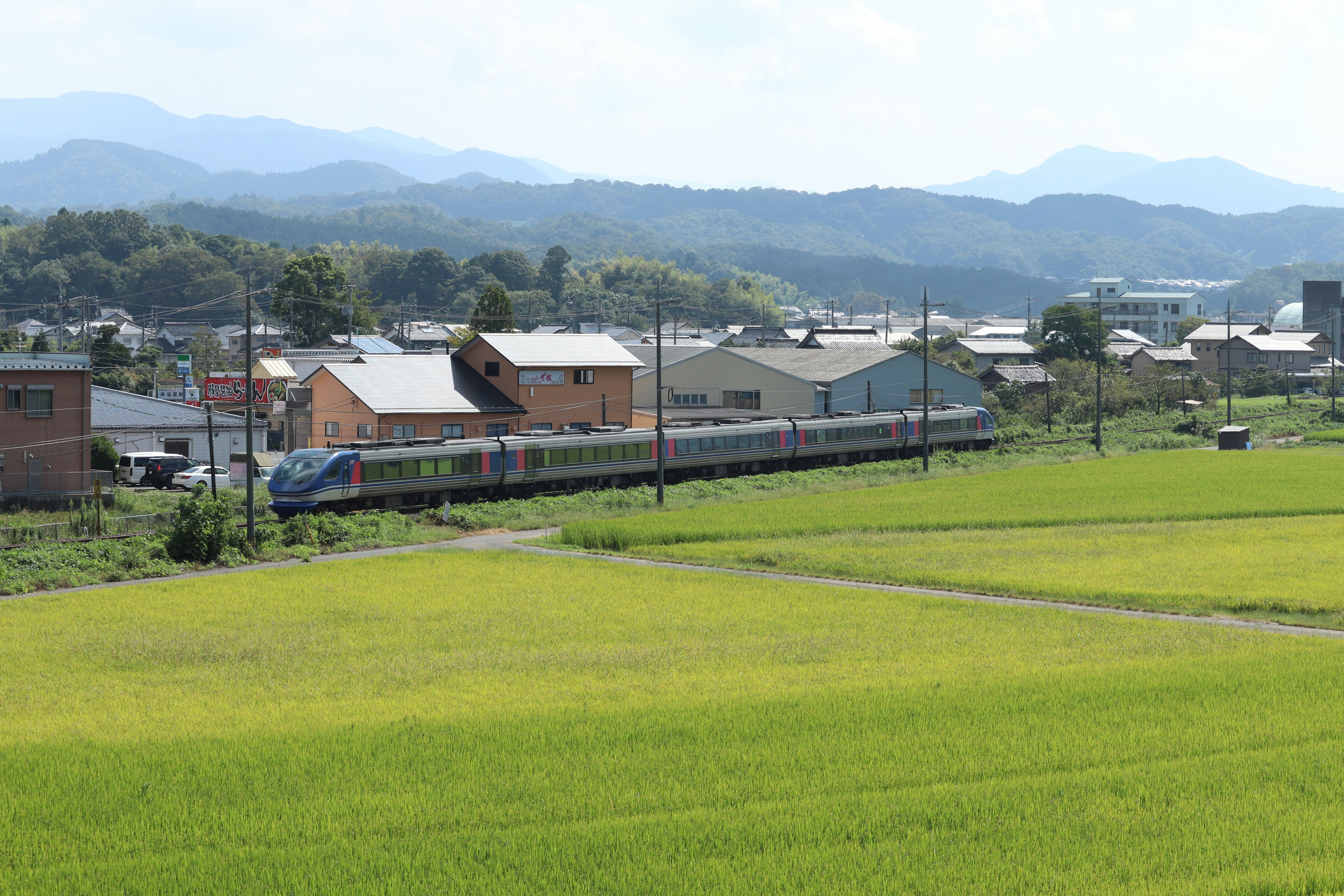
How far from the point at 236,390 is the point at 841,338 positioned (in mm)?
66833

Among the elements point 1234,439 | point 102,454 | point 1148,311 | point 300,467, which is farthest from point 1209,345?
point 300,467

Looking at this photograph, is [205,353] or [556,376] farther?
[205,353]

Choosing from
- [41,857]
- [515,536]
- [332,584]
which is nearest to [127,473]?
[515,536]

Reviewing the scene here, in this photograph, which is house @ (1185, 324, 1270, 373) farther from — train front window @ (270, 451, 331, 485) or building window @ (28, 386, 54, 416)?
building window @ (28, 386, 54, 416)

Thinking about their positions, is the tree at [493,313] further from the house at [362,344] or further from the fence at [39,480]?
the fence at [39,480]

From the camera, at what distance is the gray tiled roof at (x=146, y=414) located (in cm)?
5594

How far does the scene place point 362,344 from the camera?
88.2 m

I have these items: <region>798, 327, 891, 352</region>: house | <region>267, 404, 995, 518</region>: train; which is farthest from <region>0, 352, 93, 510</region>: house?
<region>798, 327, 891, 352</region>: house

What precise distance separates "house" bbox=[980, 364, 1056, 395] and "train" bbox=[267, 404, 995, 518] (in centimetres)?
2661

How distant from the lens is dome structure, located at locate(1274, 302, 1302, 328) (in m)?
166

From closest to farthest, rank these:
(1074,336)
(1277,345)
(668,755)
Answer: (668,755) < (1074,336) < (1277,345)

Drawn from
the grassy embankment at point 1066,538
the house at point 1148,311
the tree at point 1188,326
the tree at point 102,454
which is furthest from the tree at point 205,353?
the house at point 1148,311

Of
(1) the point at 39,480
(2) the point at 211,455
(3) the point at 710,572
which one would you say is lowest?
(3) the point at 710,572

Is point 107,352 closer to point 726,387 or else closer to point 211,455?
point 726,387
